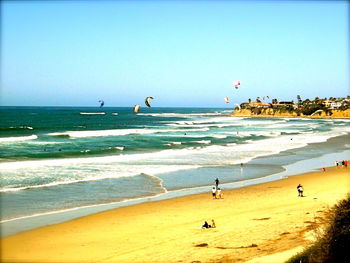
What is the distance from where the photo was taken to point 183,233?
10945mm

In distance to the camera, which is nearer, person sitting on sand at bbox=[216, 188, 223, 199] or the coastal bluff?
person sitting on sand at bbox=[216, 188, 223, 199]

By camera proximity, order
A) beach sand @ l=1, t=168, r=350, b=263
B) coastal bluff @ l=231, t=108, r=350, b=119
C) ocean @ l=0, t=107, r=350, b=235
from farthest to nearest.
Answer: coastal bluff @ l=231, t=108, r=350, b=119 → ocean @ l=0, t=107, r=350, b=235 → beach sand @ l=1, t=168, r=350, b=263

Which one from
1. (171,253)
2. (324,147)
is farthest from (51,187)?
(324,147)

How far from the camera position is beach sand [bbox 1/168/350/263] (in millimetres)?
9250

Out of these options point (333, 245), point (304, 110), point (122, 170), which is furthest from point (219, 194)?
point (304, 110)

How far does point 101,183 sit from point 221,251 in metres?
9.42

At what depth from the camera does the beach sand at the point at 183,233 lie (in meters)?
9.25

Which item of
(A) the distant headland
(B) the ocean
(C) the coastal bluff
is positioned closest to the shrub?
(B) the ocean

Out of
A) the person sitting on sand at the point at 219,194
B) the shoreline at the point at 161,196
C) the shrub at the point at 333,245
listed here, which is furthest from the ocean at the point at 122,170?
the shrub at the point at 333,245

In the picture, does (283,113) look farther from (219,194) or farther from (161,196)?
(161,196)

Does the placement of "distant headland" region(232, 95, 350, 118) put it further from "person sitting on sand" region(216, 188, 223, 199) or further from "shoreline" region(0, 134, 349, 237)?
"person sitting on sand" region(216, 188, 223, 199)

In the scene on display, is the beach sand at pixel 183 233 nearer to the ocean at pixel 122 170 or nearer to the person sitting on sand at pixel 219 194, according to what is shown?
the person sitting on sand at pixel 219 194

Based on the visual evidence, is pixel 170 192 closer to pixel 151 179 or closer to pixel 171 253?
pixel 151 179

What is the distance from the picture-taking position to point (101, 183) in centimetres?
1778
